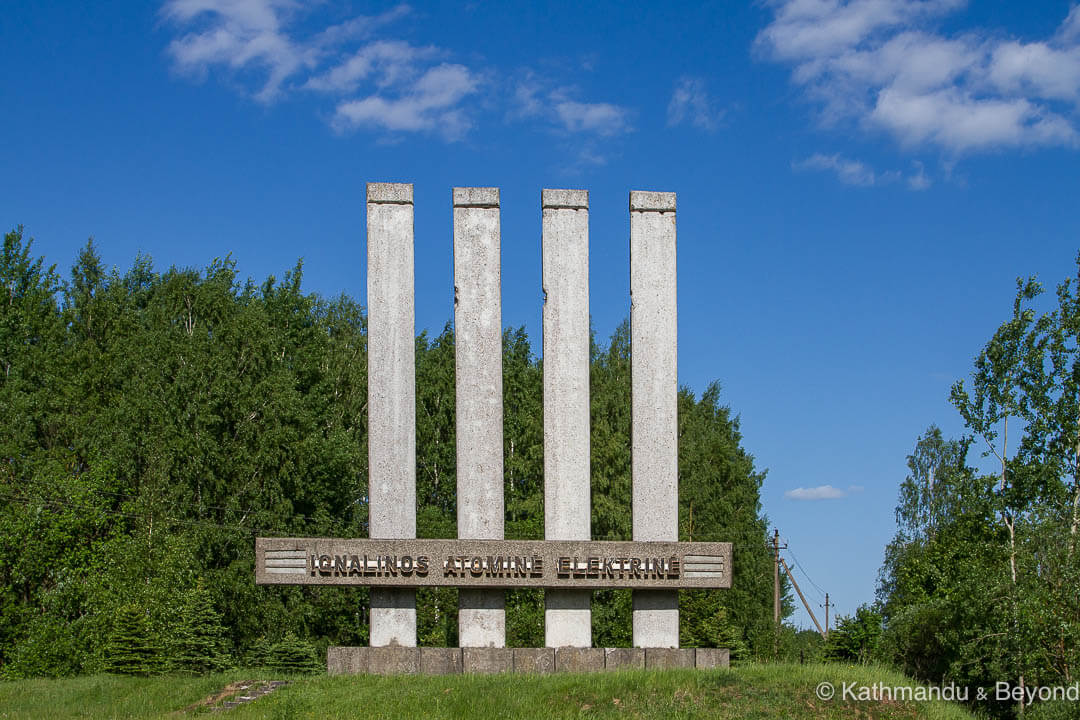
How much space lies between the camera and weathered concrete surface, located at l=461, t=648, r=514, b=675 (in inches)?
724

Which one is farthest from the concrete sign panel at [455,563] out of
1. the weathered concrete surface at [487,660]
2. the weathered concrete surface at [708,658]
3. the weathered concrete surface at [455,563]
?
the weathered concrete surface at [708,658]

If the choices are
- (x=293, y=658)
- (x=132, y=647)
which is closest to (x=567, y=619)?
(x=293, y=658)

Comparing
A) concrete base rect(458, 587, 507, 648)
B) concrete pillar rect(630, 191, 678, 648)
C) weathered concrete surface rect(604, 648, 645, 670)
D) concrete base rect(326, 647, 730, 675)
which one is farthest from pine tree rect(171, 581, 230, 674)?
concrete pillar rect(630, 191, 678, 648)

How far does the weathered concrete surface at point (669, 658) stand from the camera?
18.8m

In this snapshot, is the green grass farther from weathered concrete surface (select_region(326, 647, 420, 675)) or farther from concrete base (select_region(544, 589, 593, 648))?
concrete base (select_region(544, 589, 593, 648))

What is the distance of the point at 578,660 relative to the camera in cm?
1861

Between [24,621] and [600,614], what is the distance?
1569 cm

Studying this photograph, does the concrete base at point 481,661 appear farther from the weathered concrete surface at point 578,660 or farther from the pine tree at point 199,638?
the pine tree at point 199,638

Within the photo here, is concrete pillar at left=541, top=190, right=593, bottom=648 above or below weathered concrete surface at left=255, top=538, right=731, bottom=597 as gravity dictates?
above

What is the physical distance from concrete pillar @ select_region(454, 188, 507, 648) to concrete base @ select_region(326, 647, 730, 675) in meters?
0.38

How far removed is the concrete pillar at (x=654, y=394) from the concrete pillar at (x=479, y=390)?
7.65ft

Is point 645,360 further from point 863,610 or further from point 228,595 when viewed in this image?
point 228,595

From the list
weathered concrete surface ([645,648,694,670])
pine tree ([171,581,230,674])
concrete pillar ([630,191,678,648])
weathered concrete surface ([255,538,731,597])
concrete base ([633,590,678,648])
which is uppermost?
concrete pillar ([630,191,678,648])

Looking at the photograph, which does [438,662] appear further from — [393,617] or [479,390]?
[479,390]
